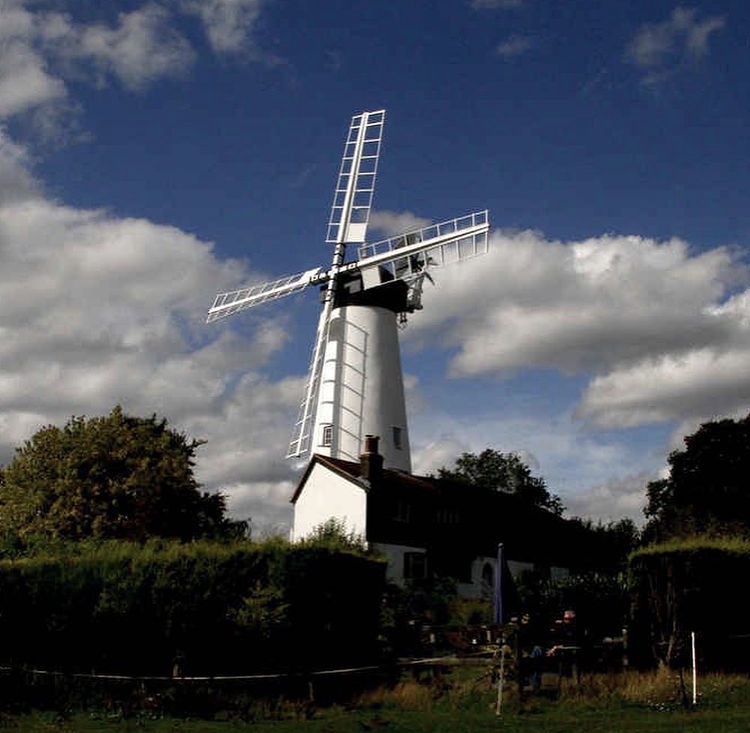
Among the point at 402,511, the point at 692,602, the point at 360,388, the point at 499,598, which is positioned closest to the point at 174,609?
the point at 499,598

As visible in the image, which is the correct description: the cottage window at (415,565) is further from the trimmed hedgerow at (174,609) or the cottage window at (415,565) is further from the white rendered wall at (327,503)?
the trimmed hedgerow at (174,609)

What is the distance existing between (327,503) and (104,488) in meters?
11.6

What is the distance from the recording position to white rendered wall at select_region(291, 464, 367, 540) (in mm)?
42906

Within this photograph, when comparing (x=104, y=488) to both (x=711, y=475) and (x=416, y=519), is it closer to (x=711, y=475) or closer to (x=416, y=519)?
(x=416, y=519)

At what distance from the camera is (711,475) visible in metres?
53.8

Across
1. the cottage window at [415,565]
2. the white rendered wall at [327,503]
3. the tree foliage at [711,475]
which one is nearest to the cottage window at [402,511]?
the cottage window at [415,565]

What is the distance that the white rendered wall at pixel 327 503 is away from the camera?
42906 millimetres

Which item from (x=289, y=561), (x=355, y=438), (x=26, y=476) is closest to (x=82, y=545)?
(x=289, y=561)

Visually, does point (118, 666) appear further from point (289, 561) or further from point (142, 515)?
point (142, 515)

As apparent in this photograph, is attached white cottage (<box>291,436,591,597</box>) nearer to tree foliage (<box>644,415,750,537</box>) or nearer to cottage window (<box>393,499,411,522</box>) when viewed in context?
cottage window (<box>393,499,411,522</box>)

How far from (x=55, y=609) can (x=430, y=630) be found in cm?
1225

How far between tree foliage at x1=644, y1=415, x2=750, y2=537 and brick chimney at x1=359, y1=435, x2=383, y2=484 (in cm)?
1641

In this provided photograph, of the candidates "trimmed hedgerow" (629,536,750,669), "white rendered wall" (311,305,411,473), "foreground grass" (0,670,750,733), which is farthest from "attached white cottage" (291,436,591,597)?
"foreground grass" (0,670,750,733)

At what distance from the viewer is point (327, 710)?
17953mm
